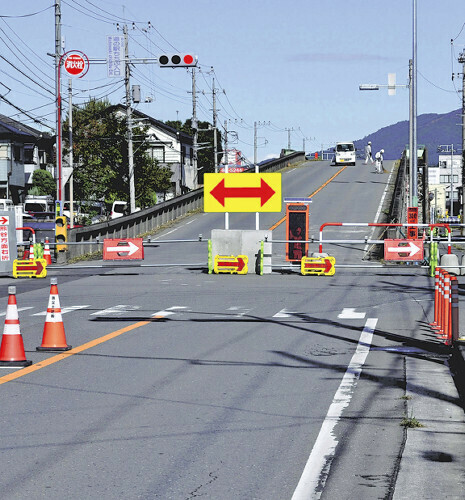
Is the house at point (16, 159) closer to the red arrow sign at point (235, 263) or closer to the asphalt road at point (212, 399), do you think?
the red arrow sign at point (235, 263)

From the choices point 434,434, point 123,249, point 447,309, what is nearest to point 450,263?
point 123,249

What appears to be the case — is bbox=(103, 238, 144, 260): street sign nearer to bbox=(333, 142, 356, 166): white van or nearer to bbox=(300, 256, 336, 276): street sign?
bbox=(300, 256, 336, 276): street sign

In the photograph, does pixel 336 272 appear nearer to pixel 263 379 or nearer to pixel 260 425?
pixel 263 379

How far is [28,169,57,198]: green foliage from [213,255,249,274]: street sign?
52509 mm

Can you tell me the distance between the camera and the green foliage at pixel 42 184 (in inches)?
3081

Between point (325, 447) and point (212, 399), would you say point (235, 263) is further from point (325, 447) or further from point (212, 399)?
point (325, 447)

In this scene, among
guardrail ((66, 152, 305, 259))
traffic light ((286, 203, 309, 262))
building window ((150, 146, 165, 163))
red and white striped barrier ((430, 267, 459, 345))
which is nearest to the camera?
red and white striped barrier ((430, 267, 459, 345))

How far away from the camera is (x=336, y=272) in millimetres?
28875

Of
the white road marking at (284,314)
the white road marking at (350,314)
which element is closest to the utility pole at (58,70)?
the white road marking at (284,314)

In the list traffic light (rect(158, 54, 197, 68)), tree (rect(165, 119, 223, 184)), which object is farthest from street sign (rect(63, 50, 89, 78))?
tree (rect(165, 119, 223, 184))

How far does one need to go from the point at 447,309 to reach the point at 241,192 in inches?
608

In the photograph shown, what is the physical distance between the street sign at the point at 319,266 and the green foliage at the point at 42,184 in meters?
53.7

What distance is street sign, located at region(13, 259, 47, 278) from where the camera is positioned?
27.5m

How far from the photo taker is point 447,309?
13742 mm
